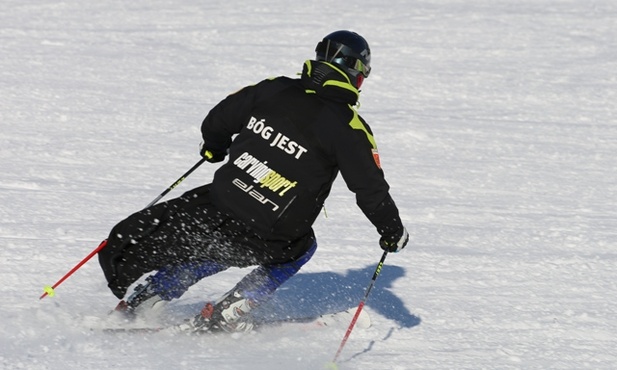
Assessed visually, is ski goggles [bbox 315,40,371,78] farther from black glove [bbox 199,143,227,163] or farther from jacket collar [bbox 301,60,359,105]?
black glove [bbox 199,143,227,163]

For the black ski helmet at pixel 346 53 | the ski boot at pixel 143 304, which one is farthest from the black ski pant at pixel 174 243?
the black ski helmet at pixel 346 53

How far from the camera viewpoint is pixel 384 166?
9.45 m

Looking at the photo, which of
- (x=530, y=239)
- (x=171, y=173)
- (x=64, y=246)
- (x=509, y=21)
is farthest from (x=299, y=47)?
(x=64, y=246)

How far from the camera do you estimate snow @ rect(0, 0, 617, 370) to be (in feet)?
17.2

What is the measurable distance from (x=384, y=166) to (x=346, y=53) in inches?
192

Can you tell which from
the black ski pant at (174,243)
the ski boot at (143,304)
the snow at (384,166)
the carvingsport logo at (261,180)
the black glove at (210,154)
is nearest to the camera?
the carvingsport logo at (261,180)

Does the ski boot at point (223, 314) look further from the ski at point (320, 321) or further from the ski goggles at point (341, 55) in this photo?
the ski goggles at point (341, 55)

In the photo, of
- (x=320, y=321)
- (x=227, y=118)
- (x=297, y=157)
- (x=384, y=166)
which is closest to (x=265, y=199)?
(x=297, y=157)

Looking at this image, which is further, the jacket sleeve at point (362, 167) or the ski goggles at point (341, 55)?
the ski goggles at point (341, 55)

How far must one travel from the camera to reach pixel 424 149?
10055 millimetres

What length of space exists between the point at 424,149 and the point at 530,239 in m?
2.60

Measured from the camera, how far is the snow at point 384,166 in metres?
5.24

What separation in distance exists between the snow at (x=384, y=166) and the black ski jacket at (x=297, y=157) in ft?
2.41

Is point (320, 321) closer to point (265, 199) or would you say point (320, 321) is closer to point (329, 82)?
point (265, 199)
